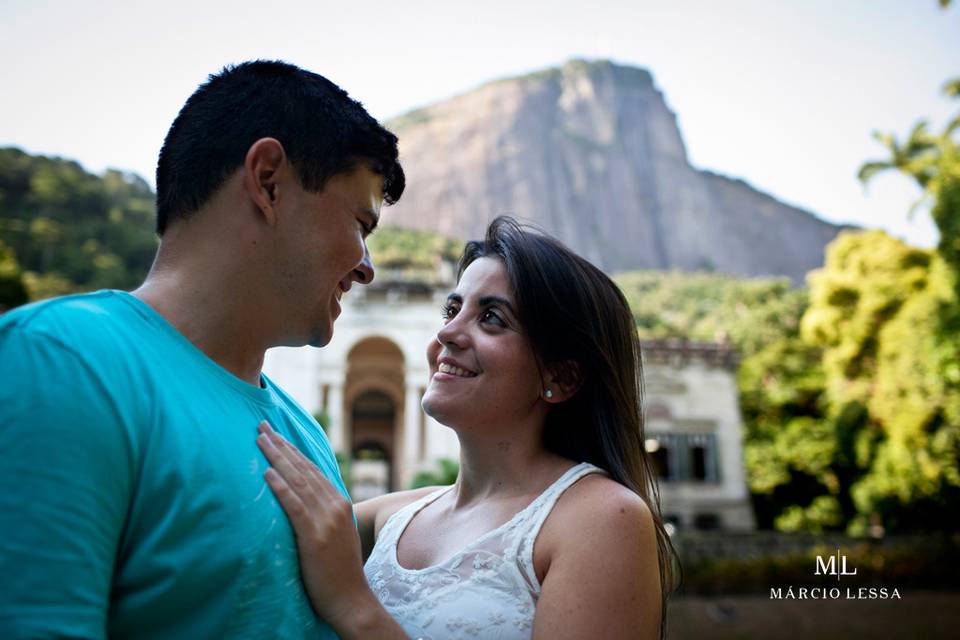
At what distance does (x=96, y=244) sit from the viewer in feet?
95.6

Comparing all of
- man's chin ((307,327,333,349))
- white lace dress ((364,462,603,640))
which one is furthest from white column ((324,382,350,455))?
man's chin ((307,327,333,349))

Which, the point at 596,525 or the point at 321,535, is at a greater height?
the point at 321,535

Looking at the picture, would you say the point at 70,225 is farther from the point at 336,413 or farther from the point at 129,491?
the point at 129,491

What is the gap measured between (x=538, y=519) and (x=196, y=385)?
44.7 inches

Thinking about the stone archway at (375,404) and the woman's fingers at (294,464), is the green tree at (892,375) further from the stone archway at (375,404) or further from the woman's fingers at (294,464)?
the woman's fingers at (294,464)

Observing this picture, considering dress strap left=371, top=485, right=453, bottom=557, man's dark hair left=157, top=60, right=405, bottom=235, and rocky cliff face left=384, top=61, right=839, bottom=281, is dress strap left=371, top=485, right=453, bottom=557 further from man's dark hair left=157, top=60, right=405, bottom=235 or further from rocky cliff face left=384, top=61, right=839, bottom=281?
rocky cliff face left=384, top=61, right=839, bottom=281

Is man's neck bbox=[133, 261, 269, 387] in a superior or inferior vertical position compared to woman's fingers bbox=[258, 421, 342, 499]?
superior

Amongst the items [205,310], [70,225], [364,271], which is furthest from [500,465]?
[70,225]

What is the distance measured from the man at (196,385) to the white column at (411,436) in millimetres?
20318

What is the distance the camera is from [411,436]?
74.7 ft

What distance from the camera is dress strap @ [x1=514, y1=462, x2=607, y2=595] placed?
2178 millimetres

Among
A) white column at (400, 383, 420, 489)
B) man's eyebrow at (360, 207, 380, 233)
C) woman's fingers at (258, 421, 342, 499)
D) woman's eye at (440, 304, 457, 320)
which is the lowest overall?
white column at (400, 383, 420, 489)

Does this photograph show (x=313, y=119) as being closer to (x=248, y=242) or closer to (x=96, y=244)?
(x=248, y=242)

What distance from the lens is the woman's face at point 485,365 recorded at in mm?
2559
